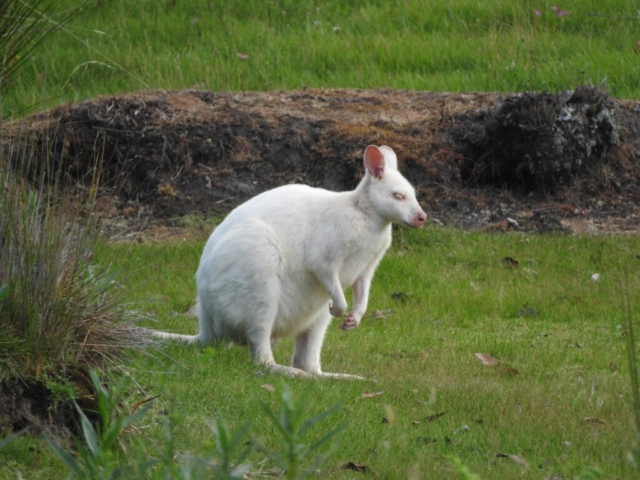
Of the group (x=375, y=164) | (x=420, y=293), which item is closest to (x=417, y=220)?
(x=375, y=164)

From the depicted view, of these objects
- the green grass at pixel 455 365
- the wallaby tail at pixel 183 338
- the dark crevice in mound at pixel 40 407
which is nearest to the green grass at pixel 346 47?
the green grass at pixel 455 365

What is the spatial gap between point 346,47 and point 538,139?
175 inches

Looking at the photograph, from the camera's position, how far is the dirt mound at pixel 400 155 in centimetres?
1052

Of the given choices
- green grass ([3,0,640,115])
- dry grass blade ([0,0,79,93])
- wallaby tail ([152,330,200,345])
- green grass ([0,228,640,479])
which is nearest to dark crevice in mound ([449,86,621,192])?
green grass ([0,228,640,479])

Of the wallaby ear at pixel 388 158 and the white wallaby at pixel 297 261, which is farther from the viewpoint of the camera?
the wallaby ear at pixel 388 158

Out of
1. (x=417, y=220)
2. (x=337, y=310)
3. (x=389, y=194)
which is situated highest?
(x=389, y=194)

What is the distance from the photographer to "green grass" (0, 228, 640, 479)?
4676mm

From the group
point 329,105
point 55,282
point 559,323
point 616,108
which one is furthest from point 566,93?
point 55,282

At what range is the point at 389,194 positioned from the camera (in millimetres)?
6465

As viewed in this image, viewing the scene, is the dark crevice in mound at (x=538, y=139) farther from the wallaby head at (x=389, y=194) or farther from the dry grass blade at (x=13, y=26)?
the dry grass blade at (x=13, y=26)

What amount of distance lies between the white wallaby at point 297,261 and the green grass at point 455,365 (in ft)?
0.84

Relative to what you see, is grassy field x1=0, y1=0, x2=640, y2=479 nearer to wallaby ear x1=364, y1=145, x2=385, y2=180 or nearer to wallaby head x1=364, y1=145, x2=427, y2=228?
wallaby head x1=364, y1=145, x2=427, y2=228

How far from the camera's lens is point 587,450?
482cm

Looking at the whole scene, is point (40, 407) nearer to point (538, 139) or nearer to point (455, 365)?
point (455, 365)
